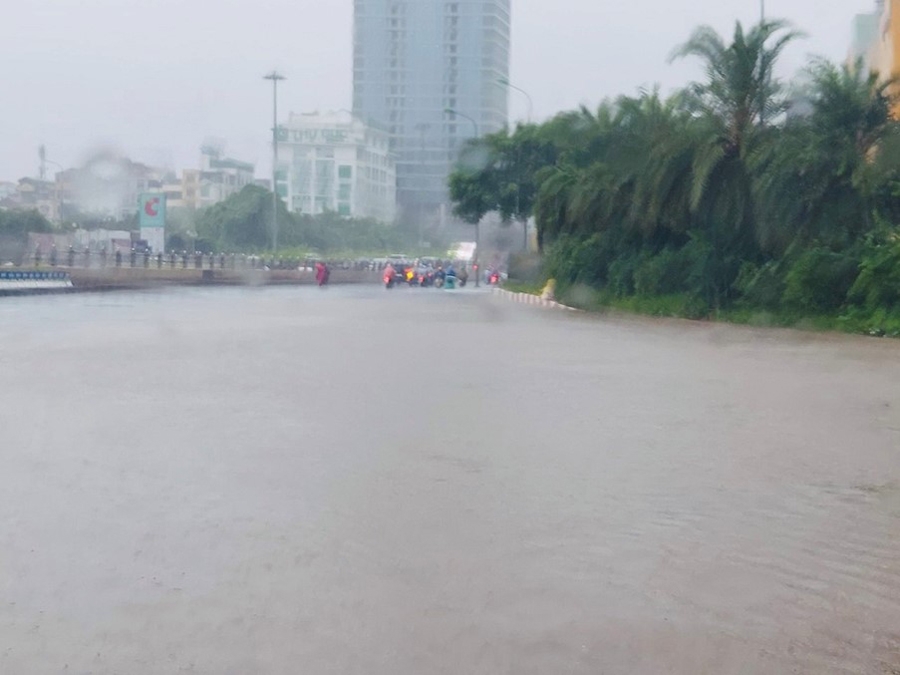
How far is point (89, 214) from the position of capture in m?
97.6

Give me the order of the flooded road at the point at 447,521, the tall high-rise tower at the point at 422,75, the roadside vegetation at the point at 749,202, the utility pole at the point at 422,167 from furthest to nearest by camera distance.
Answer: the tall high-rise tower at the point at 422,75 → the utility pole at the point at 422,167 → the roadside vegetation at the point at 749,202 → the flooded road at the point at 447,521

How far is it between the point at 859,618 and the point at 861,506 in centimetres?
240

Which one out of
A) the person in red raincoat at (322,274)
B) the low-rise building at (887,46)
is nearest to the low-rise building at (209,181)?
the person in red raincoat at (322,274)

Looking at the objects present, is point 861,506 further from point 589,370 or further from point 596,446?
point 589,370

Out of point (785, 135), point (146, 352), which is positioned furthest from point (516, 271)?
point (146, 352)

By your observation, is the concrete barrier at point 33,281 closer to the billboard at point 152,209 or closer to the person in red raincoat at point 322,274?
the person in red raincoat at point 322,274

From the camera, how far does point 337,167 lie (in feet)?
380

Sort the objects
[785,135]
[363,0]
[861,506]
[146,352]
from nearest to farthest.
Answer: [861,506] → [146,352] → [785,135] → [363,0]

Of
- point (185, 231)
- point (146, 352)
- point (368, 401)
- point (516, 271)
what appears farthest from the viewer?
point (185, 231)

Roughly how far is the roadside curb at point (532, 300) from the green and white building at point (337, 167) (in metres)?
63.4

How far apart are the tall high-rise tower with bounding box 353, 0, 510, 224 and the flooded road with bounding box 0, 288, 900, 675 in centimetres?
10315

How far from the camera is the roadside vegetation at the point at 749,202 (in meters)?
25.8

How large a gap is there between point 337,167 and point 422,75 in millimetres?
11312

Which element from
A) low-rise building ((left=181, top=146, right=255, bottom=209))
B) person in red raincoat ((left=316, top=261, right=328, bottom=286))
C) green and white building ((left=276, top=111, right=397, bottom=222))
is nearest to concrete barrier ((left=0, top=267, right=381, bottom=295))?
person in red raincoat ((left=316, top=261, right=328, bottom=286))
